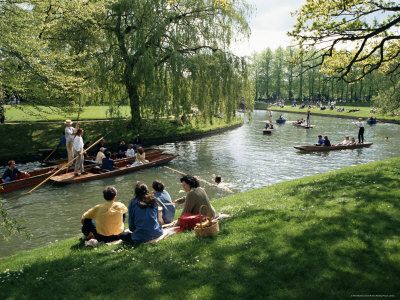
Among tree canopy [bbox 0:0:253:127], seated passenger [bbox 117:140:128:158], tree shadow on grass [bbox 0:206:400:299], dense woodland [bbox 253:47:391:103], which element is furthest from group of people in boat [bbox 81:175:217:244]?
dense woodland [bbox 253:47:391:103]

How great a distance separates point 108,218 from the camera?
28.3 ft

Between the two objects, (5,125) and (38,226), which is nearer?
(38,226)

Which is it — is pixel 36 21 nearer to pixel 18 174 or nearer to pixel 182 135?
pixel 18 174

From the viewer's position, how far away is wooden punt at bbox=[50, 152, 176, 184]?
1892 cm

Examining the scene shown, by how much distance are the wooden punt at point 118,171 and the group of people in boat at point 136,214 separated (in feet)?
34.6

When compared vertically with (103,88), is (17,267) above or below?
below

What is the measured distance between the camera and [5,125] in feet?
92.2

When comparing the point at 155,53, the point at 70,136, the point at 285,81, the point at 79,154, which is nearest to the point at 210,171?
the point at 79,154

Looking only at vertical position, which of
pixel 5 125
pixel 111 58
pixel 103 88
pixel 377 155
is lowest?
pixel 377 155

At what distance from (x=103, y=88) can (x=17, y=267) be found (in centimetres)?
2196

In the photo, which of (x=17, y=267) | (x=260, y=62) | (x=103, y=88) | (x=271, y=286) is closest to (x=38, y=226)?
(x=17, y=267)

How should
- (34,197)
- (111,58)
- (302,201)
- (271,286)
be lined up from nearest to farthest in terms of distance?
1. (271,286)
2. (302,201)
3. (34,197)
4. (111,58)

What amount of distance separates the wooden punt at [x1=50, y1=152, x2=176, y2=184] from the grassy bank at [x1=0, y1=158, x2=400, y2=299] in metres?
9.92

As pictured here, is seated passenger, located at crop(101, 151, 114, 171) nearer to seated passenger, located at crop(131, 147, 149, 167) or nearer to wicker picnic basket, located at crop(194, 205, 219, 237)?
seated passenger, located at crop(131, 147, 149, 167)
